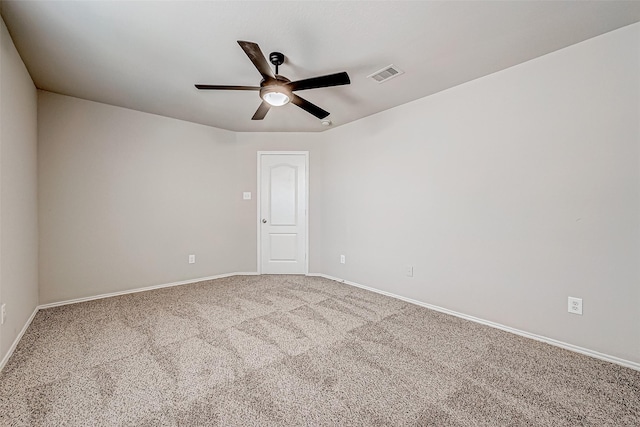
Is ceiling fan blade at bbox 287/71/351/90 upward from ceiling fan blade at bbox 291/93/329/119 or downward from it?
upward

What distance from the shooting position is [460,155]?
287 cm

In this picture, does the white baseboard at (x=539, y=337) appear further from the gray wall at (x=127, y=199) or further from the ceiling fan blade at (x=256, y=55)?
the gray wall at (x=127, y=199)

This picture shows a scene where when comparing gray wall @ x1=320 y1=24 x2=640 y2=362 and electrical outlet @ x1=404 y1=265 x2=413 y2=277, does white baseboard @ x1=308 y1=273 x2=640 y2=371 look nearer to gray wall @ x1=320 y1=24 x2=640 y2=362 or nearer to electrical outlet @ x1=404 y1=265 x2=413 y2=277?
gray wall @ x1=320 y1=24 x2=640 y2=362

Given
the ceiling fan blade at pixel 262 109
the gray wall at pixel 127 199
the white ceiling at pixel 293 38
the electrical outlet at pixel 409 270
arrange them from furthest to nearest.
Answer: the electrical outlet at pixel 409 270
the gray wall at pixel 127 199
the ceiling fan blade at pixel 262 109
the white ceiling at pixel 293 38

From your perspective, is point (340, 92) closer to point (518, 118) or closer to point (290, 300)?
point (518, 118)

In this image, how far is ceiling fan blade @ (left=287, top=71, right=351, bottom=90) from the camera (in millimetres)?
1955

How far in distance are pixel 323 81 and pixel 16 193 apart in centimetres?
270

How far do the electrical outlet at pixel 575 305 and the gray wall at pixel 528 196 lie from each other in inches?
1.6

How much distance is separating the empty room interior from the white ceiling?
0.06ft

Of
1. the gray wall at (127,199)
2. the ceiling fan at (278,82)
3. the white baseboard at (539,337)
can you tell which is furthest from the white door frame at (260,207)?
the ceiling fan at (278,82)

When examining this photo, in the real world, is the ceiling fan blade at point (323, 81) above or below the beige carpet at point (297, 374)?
above

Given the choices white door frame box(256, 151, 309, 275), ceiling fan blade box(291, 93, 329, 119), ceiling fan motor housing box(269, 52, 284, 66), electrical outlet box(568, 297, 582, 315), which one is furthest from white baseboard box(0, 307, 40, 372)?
electrical outlet box(568, 297, 582, 315)

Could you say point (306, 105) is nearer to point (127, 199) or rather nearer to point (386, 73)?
point (386, 73)

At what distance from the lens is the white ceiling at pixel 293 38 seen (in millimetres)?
1792
